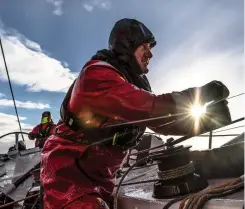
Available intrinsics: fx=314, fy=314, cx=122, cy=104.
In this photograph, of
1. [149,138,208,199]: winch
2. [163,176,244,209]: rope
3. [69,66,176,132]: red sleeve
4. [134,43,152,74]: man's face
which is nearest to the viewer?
[163,176,244,209]: rope

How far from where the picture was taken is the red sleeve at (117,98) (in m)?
2.19

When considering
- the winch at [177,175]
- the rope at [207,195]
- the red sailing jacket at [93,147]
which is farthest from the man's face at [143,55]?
the rope at [207,195]

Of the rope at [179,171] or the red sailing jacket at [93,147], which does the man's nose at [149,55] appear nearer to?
the red sailing jacket at [93,147]

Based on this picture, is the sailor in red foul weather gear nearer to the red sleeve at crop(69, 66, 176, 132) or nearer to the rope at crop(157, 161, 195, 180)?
the red sleeve at crop(69, 66, 176, 132)

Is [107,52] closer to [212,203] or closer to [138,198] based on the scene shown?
[138,198]

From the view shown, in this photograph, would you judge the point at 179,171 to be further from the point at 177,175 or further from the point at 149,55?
the point at 149,55

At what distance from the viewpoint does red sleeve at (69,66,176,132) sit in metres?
2.19

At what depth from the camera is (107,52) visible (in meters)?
2.89

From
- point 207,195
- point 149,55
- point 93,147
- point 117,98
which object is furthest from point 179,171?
point 149,55

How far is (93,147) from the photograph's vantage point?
101 inches

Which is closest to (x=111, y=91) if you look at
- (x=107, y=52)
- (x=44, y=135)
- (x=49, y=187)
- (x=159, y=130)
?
(x=159, y=130)

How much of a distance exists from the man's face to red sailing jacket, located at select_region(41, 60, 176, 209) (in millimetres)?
696

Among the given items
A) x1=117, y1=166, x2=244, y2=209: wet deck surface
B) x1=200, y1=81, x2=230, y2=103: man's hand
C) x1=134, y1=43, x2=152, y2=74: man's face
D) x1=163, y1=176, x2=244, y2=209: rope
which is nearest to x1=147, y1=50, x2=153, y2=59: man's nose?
x1=134, y1=43, x2=152, y2=74: man's face

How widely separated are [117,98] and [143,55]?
3.40ft
